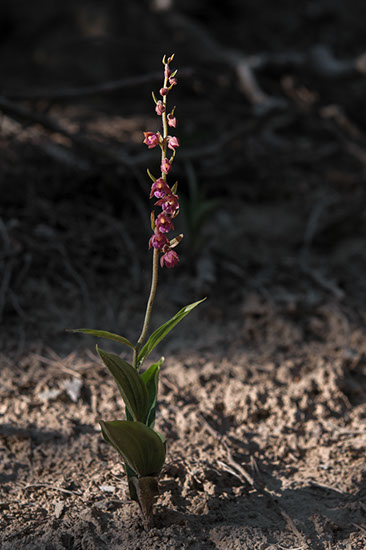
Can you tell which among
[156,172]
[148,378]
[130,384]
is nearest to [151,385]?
[148,378]

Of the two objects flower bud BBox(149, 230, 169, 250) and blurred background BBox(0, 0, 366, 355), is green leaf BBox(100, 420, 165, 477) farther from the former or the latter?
blurred background BBox(0, 0, 366, 355)

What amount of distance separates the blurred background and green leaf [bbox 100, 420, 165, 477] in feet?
3.58

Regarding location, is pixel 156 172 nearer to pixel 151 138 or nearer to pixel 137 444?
pixel 151 138

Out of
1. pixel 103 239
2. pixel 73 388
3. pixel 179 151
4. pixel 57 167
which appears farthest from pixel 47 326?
pixel 179 151

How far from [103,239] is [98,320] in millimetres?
572

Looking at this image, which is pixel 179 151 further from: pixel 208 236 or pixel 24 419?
pixel 24 419

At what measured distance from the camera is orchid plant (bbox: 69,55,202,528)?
1.38 metres

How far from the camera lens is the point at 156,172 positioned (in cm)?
339

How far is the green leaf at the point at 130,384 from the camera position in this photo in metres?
1.39

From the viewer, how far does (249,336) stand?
262 cm

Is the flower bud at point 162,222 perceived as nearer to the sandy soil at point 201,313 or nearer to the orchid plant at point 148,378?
the orchid plant at point 148,378

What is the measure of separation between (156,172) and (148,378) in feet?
6.84

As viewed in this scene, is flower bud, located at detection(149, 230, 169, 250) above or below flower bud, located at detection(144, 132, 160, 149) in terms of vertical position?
below

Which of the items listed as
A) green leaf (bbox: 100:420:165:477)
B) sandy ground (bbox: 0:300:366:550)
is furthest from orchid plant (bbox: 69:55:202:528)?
sandy ground (bbox: 0:300:366:550)
